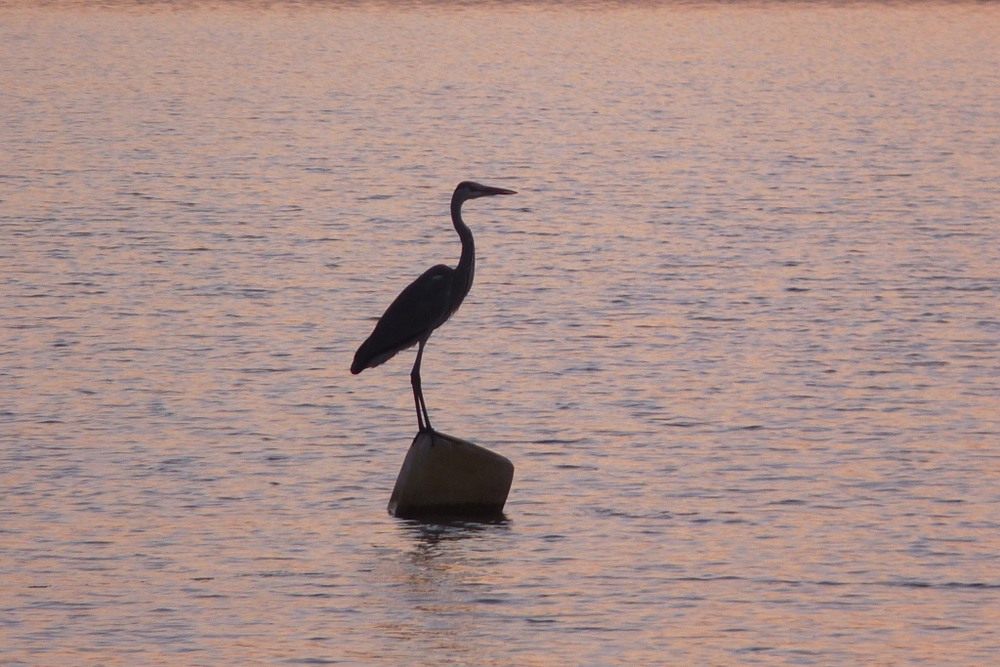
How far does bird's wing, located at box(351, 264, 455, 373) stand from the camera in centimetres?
1568

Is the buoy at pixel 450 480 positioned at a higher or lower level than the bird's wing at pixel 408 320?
lower

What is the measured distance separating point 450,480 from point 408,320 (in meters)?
1.45

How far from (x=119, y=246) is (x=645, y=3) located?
83.0 metres

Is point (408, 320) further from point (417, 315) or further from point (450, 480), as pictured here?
point (450, 480)

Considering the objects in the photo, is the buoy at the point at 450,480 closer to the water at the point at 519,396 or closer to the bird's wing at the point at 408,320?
the water at the point at 519,396

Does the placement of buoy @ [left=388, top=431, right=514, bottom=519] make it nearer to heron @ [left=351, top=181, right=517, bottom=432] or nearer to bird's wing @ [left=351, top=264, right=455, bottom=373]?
heron @ [left=351, top=181, right=517, bottom=432]

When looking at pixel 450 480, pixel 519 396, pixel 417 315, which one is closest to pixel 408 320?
pixel 417 315

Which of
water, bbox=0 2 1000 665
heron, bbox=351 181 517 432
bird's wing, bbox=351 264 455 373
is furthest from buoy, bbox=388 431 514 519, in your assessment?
bird's wing, bbox=351 264 455 373

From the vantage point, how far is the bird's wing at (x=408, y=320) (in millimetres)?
15680

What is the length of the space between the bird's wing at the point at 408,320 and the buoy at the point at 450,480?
1.03 m

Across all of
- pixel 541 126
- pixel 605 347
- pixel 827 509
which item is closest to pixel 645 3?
pixel 541 126

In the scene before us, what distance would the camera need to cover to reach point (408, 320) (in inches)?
617

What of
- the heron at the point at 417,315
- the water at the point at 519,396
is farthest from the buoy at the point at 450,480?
the heron at the point at 417,315

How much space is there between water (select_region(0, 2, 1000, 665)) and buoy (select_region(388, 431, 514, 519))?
27cm
